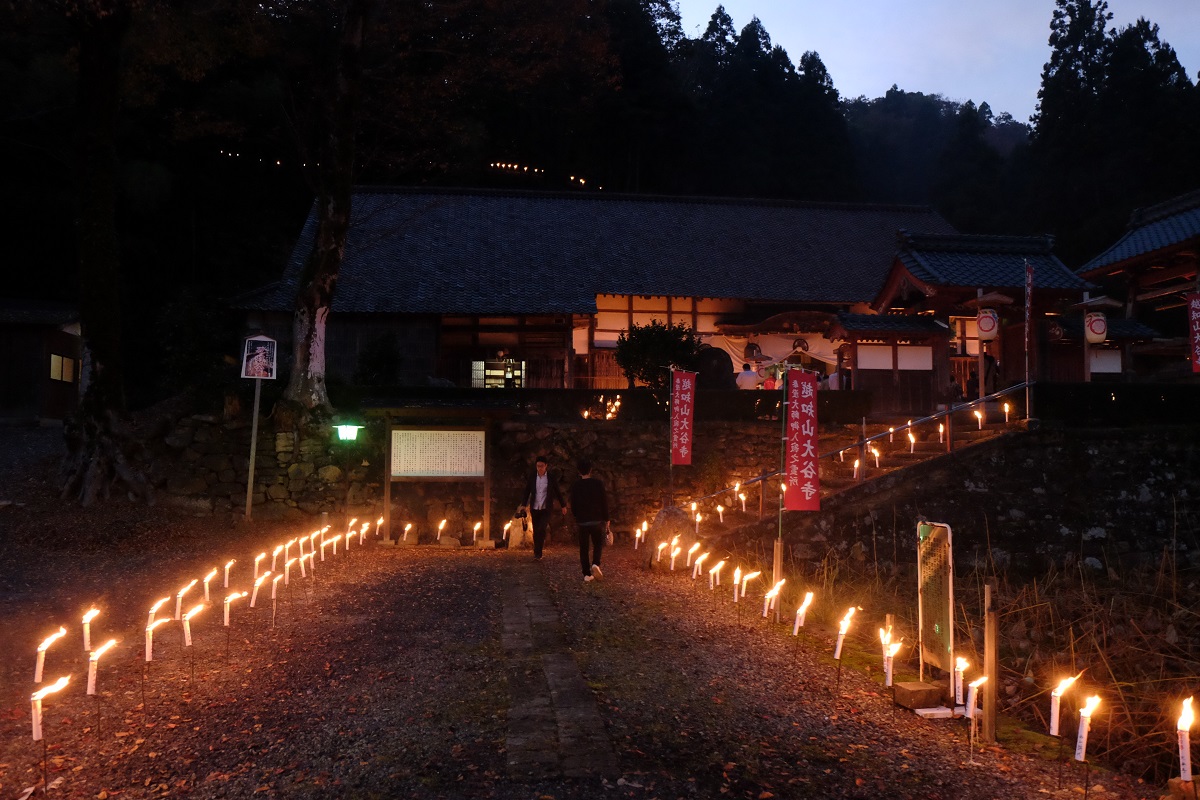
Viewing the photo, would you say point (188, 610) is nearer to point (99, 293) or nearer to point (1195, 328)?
point (99, 293)

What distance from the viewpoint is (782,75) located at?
154ft

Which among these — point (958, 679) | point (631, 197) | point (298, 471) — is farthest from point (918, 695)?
point (631, 197)

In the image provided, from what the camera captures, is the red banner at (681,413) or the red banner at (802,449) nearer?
the red banner at (802,449)

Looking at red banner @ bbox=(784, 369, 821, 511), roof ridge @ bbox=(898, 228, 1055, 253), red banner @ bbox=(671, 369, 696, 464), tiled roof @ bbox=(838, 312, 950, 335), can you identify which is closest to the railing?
red banner @ bbox=(671, 369, 696, 464)

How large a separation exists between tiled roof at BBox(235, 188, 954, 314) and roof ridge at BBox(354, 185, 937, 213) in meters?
0.06

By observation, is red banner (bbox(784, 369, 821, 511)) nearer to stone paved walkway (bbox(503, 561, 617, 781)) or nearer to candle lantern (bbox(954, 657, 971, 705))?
stone paved walkway (bbox(503, 561, 617, 781))

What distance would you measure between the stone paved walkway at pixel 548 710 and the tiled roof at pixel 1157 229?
1490 cm

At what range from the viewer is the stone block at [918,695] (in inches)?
215

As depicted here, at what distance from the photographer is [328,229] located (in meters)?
13.9

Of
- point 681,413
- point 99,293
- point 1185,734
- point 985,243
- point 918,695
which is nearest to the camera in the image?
point 1185,734

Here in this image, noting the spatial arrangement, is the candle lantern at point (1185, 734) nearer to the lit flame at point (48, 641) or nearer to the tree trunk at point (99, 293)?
the lit flame at point (48, 641)

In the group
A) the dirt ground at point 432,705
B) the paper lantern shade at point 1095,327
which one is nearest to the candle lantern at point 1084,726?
the dirt ground at point 432,705

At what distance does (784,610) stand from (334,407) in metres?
9.43

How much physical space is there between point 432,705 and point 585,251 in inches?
827
